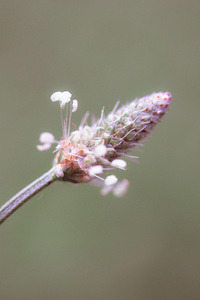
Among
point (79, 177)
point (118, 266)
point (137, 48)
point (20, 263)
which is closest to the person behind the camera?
point (79, 177)

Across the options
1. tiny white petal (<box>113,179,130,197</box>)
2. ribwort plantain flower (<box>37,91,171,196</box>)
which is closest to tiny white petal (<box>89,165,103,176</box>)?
ribwort plantain flower (<box>37,91,171,196</box>)

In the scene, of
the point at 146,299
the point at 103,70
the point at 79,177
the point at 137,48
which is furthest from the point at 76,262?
the point at 79,177

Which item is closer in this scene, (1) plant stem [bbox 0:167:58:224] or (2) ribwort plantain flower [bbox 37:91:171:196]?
(1) plant stem [bbox 0:167:58:224]

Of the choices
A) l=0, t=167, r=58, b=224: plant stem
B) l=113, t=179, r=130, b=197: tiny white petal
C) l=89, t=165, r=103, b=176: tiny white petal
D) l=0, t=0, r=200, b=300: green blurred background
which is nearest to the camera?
l=0, t=167, r=58, b=224: plant stem

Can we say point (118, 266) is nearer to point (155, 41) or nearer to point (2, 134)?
point (2, 134)

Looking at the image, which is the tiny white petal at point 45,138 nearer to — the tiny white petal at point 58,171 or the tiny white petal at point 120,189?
the tiny white petal at point 58,171

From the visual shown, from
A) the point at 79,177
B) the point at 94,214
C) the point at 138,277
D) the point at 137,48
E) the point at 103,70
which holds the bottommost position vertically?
the point at 79,177

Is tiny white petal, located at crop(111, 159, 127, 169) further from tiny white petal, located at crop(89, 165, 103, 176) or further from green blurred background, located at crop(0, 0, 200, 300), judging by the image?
green blurred background, located at crop(0, 0, 200, 300)
